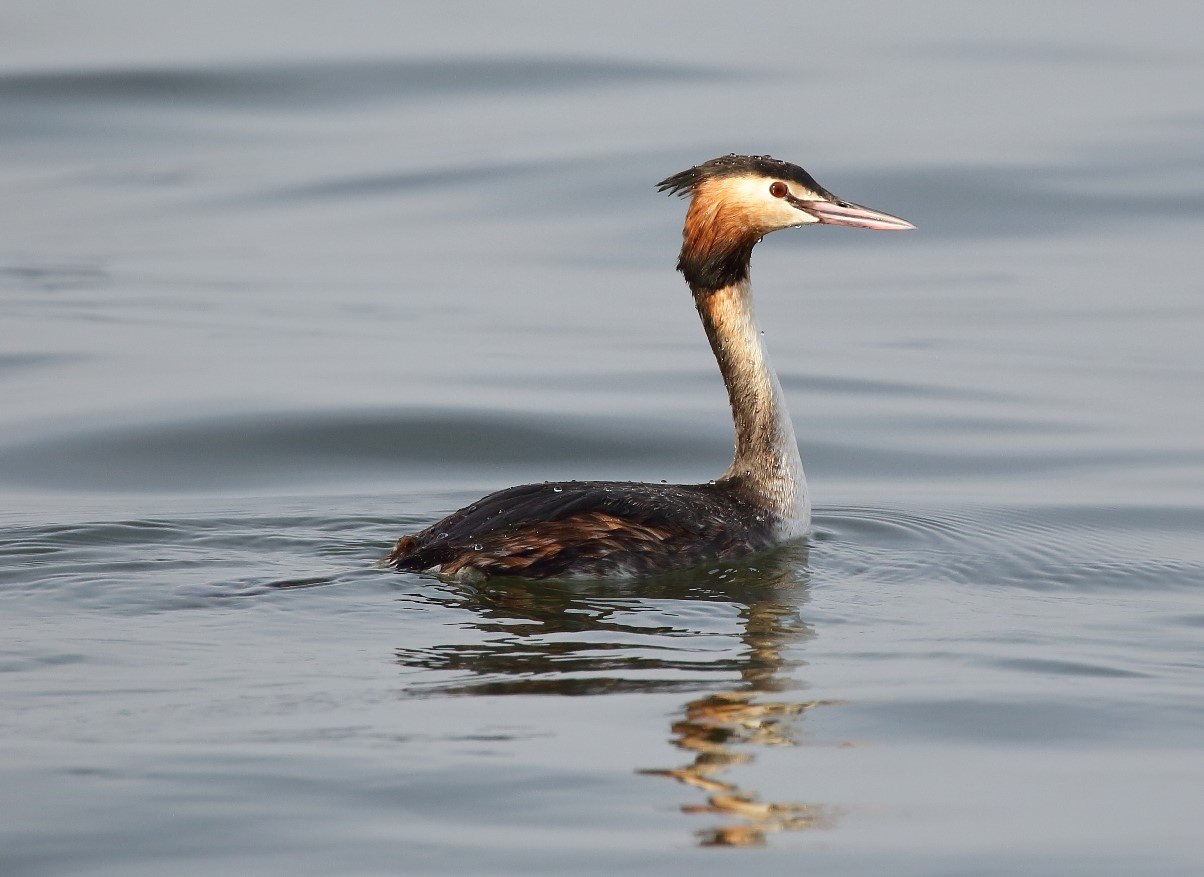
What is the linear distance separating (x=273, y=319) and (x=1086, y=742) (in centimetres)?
925

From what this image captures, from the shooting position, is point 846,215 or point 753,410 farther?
point 753,410

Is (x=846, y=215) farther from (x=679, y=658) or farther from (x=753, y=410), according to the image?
(x=679, y=658)

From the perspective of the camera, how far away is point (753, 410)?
29.3 feet

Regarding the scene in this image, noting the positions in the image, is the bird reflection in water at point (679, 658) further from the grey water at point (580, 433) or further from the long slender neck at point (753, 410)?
the long slender neck at point (753, 410)

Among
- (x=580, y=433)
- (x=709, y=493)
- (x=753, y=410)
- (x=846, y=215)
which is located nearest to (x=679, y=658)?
(x=709, y=493)

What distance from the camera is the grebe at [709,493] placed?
7699mm

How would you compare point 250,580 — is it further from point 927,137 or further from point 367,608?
point 927,137

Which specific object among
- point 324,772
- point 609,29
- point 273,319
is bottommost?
point 324,772

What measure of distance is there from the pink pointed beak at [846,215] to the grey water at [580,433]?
4.59 feet

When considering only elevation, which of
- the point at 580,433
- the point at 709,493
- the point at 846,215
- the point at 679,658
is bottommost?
the point at 679,658

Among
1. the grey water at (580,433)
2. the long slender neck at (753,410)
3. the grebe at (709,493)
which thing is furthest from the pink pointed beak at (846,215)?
the grey water at (580,433)

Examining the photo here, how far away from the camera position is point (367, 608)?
24.0 ft

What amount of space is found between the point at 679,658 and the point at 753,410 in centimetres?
247

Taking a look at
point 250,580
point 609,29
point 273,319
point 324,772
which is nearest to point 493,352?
point 273,319
